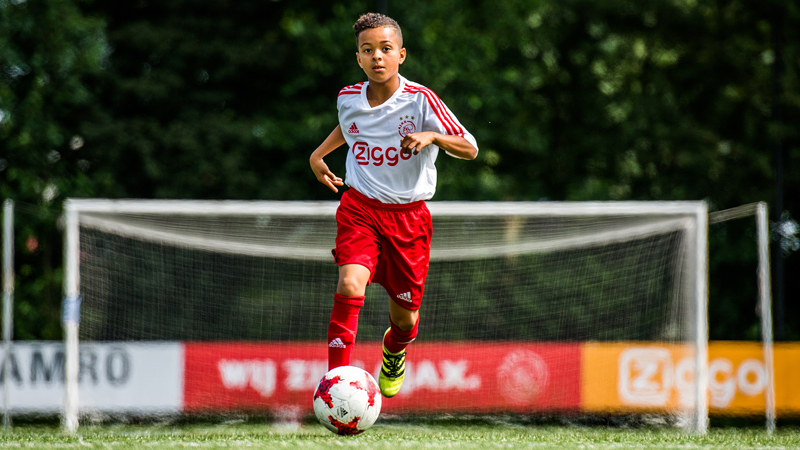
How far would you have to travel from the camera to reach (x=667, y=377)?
9.80 meters

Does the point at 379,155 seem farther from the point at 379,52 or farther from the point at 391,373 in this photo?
the point at 391,373

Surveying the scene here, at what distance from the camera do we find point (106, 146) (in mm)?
15766

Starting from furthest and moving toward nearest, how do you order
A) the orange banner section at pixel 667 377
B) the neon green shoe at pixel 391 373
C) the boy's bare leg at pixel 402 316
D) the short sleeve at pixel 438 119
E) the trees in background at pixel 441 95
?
the trees in background at pixel 441 95 → the orange banner section at pixel 667 377 → the neon green shoe at pixel 391 373 → the boy's bare leg at pixel 402 316 → the short sleeve at pixel 438 119

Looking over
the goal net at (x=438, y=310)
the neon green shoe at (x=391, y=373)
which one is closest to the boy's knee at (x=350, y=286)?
the neon green shoe at (x=391, y=373)

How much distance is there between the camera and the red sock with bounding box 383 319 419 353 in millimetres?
5141

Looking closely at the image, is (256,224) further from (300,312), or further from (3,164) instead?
(3,164)

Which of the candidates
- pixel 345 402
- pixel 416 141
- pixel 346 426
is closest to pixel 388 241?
pixel 416 141

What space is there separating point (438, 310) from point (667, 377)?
2.85 metres

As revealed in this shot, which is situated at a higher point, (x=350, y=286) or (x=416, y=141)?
(x=416, y=141)

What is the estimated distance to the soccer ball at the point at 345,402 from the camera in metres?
4.36

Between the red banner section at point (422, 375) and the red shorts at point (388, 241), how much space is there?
5.22m

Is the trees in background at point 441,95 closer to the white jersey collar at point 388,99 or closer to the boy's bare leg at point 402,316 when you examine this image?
the boy's bare leg at point 402,316

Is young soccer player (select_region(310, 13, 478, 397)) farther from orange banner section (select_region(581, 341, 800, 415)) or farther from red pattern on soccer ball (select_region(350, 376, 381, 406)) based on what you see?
orange banner section (select_region(581, 341, 800, 415))

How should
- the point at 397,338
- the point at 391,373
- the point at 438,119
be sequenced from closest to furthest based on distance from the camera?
1. the point at 438,119
2. the point at 397,338
3. the point at 391,373
